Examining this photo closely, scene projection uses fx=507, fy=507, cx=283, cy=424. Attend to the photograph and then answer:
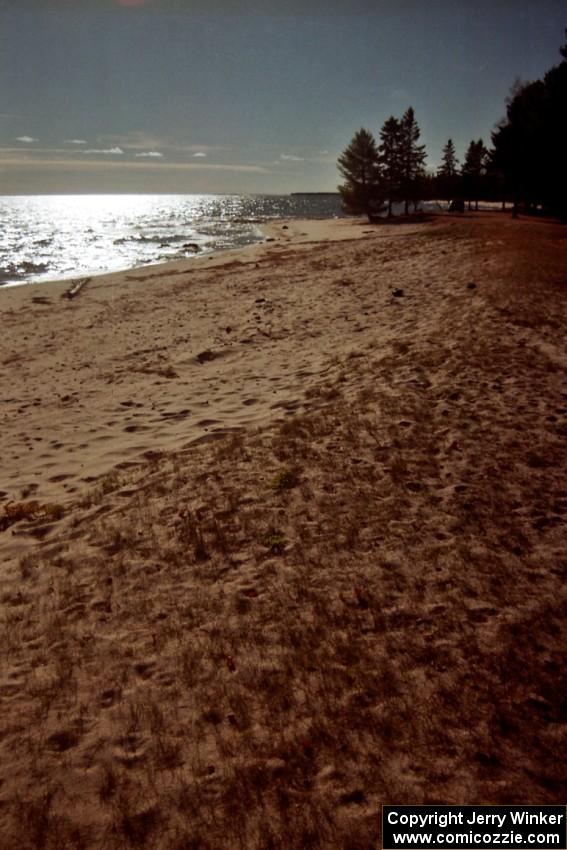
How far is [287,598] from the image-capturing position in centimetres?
484

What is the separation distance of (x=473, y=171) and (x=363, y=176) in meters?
22.0

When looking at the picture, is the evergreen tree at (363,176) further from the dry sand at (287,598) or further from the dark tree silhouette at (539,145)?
the dry sand at (287,598)

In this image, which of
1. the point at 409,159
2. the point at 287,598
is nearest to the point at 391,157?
the point at 409,159

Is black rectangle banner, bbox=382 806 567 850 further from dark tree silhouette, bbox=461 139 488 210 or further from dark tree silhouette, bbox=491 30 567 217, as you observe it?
dark tree silhouette, bbox=461 139 488 210

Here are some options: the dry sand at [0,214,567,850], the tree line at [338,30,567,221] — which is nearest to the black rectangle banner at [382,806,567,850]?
the dry sand at [0,214,567,850]

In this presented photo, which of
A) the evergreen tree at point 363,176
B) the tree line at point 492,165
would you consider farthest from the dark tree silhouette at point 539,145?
the evergreen tree at point 363,176

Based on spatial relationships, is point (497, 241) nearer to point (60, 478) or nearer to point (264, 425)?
point (264, 425)

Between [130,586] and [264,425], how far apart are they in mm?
3937

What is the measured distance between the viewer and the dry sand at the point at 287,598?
3.27 metres

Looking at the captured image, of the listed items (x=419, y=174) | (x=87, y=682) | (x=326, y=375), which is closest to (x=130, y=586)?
(x=87, y=682)

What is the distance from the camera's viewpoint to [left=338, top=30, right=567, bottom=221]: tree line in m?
33.0

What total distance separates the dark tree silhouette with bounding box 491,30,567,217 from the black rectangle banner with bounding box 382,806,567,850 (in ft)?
116

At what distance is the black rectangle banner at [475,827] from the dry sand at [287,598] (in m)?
0.08

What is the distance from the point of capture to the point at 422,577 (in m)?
4.90
